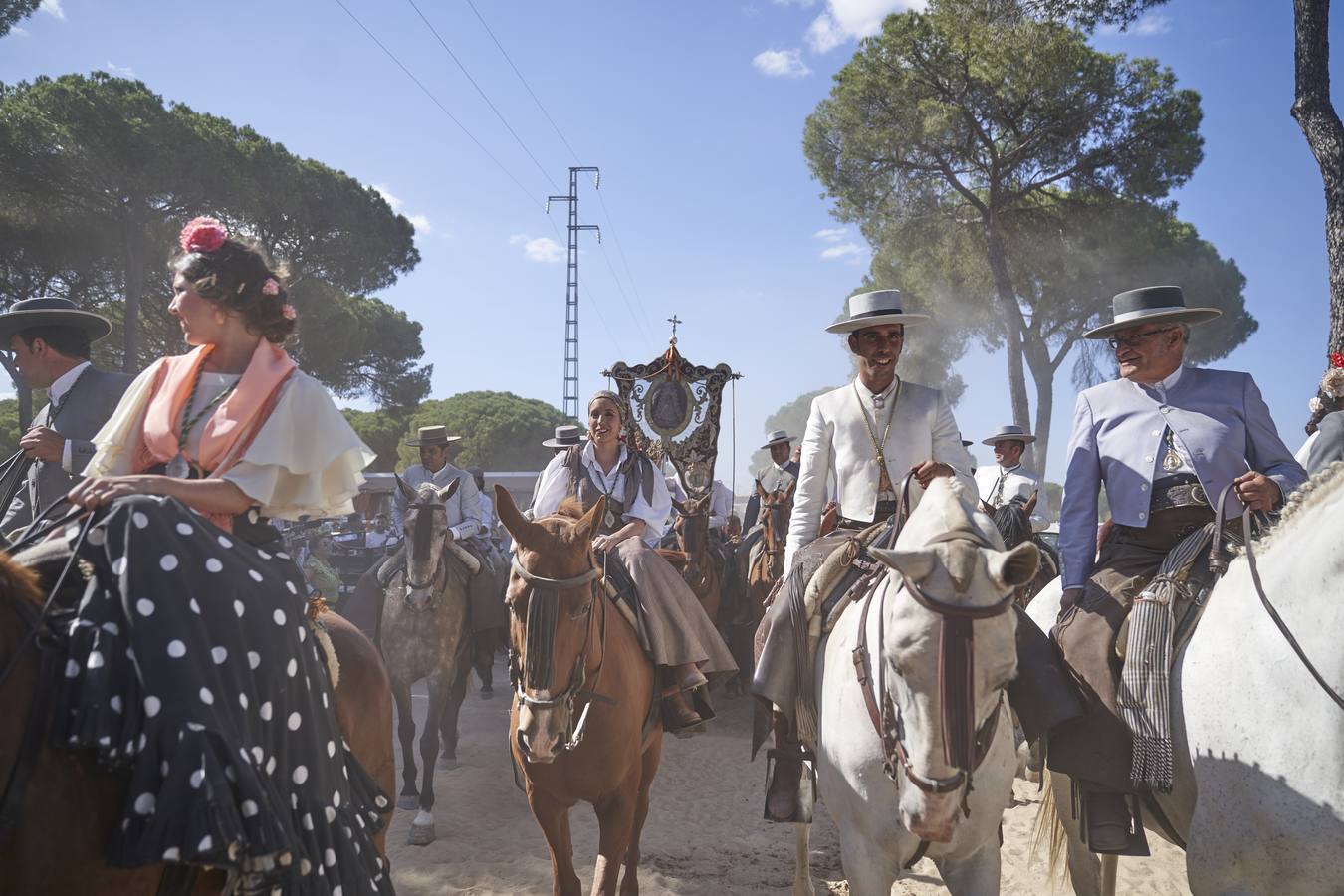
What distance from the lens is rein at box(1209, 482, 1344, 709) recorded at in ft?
8.63

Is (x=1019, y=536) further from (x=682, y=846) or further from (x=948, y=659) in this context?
(x=948, y=659)

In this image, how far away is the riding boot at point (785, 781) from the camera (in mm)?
3988

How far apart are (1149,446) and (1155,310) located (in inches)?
24.2

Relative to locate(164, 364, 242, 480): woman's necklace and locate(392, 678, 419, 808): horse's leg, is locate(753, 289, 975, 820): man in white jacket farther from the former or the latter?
locate(392, 678, 419, 808): horse's leg

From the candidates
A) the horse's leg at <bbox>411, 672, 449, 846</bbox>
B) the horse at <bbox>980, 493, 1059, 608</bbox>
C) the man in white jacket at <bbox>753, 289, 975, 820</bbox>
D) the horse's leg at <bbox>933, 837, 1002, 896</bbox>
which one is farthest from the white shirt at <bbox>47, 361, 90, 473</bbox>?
the horse at <bbox>980, 493, 1059, 608</bbox>

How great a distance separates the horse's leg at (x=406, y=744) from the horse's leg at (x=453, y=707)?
36 cm

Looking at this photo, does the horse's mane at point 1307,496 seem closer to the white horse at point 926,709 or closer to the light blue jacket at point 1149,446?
the light blue jacket at point 1149,446

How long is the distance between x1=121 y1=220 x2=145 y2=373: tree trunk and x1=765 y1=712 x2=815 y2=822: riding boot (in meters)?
16.9

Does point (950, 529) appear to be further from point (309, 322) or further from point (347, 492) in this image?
point (309, 322)

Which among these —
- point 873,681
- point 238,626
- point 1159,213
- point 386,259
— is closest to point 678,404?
point 873,681

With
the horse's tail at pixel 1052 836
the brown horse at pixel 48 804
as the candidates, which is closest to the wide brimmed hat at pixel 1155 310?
the horse's tail at pixel 1052 836

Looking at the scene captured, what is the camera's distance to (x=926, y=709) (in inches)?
98.6

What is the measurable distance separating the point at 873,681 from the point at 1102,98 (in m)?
17.7

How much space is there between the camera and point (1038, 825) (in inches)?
189
